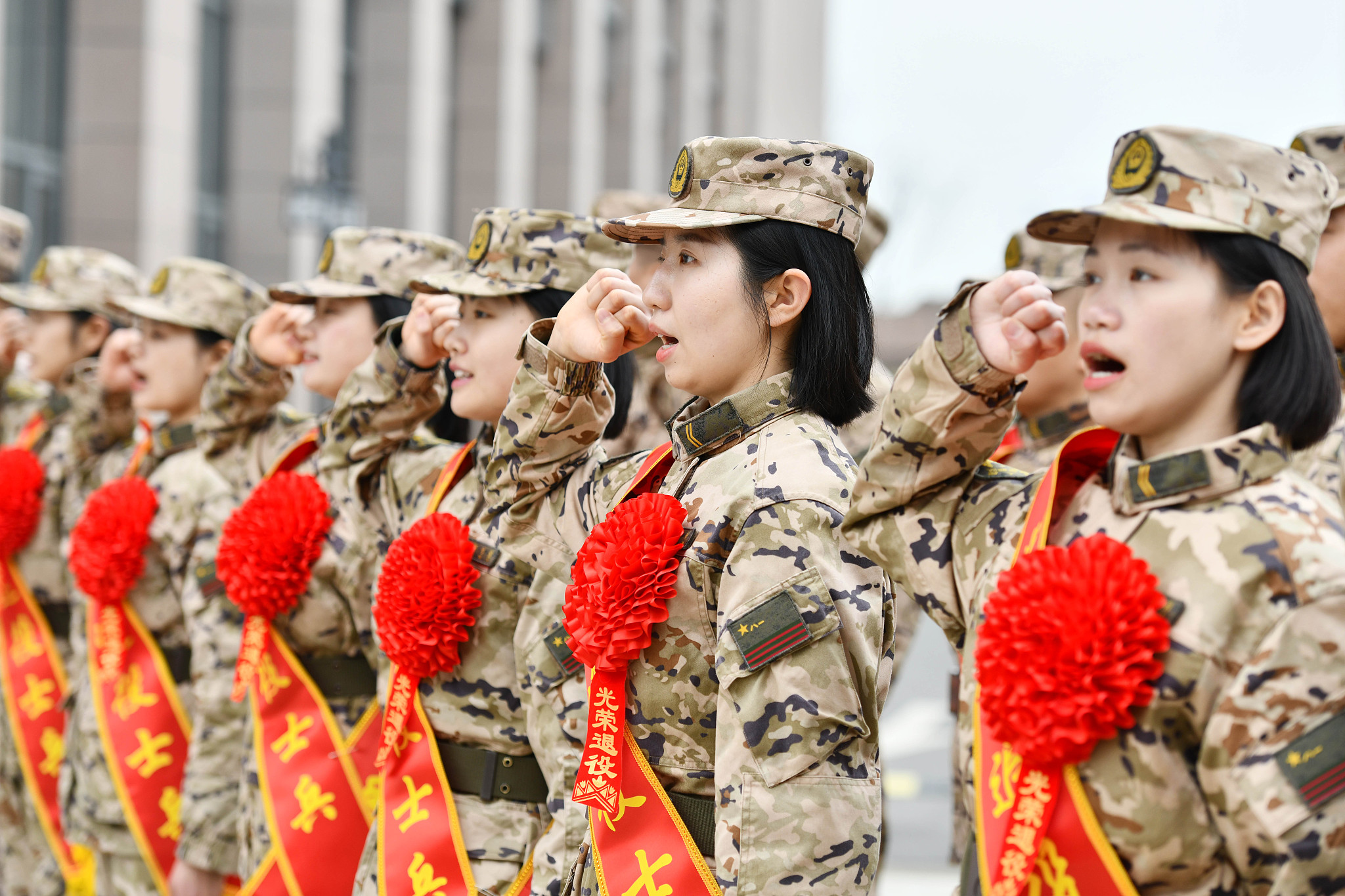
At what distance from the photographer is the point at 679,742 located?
2146 millimetres

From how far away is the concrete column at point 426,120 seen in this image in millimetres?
13805

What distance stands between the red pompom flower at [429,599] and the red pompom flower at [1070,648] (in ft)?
4.64

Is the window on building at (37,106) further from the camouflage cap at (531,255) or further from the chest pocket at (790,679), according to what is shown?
the chest pocket at (790,679)

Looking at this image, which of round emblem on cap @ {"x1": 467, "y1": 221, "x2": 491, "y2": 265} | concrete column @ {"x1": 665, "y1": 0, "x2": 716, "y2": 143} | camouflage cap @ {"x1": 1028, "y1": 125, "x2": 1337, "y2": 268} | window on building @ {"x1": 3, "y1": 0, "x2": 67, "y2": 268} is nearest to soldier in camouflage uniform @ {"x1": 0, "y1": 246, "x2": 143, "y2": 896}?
round emblem on cap @ {"x1": 467, "y1": 221, "x2": 491, "y2": 265}

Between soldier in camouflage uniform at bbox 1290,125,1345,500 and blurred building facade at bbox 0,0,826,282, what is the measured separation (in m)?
7.69

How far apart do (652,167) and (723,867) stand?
25.9 m

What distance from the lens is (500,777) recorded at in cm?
277

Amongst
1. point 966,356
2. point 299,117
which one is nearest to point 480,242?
point 966,356

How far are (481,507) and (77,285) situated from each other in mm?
3259

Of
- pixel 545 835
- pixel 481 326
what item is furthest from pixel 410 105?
pixel 545 835

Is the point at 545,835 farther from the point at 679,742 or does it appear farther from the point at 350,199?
the point at 350,199

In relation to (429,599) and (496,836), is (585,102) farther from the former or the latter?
(496,836)

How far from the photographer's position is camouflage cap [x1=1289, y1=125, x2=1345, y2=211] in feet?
8.68

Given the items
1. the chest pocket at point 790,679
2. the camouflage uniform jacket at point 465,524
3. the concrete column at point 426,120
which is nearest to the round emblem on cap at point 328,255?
the camouflage uniform jacket at point 465,524
